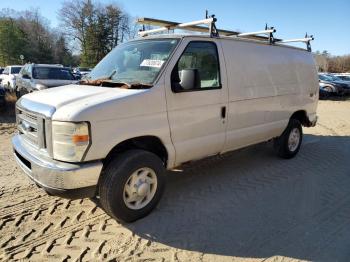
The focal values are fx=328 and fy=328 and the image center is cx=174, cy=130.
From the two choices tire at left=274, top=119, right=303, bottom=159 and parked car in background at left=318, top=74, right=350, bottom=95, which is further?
parked car in background at left=318, top=74, right=350, bottom=95

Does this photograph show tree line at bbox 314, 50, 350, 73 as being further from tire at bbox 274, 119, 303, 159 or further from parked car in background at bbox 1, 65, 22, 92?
tire at bbox 274, 119, 303, 159

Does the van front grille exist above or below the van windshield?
below

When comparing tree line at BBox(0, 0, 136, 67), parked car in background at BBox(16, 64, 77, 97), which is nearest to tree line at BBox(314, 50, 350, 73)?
tree line at BBox(0, 0, 136, 67)

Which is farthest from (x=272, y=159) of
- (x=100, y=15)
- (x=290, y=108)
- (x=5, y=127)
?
(x=100, y=15)

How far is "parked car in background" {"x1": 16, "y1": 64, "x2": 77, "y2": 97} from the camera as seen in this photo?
1230cm

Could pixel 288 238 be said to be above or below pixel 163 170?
below

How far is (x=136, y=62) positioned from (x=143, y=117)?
1.00 m

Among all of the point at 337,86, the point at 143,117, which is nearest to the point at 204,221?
the point at 143,117

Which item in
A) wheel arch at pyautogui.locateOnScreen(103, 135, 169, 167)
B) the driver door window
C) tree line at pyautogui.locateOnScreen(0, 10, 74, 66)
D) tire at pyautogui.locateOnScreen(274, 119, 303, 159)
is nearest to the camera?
wheel arch at pyautogui.locateOnScreen(103, 135, 169, 167)

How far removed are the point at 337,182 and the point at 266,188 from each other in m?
1.32

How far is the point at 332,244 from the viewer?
3.63 meters

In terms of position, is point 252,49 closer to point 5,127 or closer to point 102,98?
point 102,98

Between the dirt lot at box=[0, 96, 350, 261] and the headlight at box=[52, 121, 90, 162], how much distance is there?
99cm

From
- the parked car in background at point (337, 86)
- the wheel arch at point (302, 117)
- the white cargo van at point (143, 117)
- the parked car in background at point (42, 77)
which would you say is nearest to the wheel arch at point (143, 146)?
the white cargo van at point (143, 117)
